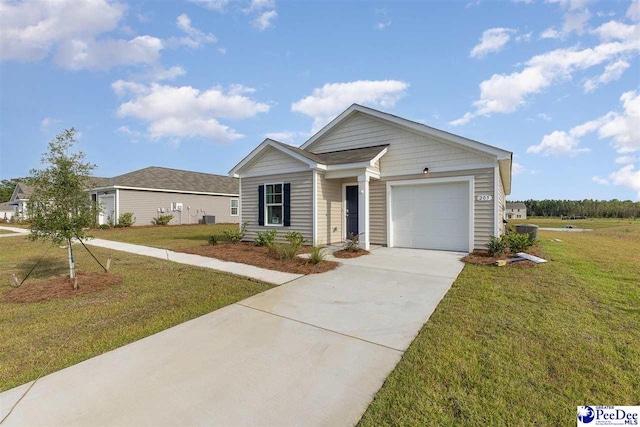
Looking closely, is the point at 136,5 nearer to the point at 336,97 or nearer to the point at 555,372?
the point at 336,97

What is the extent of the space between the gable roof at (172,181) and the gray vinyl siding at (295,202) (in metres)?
14.4

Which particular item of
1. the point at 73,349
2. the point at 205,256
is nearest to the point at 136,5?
the point at 205,256

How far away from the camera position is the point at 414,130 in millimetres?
9578

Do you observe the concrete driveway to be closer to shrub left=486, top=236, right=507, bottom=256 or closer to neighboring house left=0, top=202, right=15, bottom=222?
shrub left=486, top=236, right=507, bottom=256

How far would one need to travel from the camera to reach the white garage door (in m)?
8.98

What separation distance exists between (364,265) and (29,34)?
11.4 m

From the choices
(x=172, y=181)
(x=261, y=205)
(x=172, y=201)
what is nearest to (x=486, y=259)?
(x=261, y=205)

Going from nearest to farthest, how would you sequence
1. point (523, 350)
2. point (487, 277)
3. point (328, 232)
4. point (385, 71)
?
point (523, 350), point (487, 277), point (328, 232), point (385, 71)

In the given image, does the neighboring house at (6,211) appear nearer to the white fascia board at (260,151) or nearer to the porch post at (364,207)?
the white fascia board at (260,151)

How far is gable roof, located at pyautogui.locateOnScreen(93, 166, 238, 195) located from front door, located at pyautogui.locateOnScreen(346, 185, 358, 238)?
57.9ft

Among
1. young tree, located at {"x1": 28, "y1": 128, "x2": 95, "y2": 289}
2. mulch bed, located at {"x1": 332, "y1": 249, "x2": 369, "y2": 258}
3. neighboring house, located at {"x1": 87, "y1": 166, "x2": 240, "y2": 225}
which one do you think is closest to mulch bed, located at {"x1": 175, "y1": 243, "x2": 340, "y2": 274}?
mulch bed, located at {"x1": 332, "y1": 249, "x2": 369, "y2": 258}

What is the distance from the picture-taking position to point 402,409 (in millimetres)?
2090

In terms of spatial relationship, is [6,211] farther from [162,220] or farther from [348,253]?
[348,253]

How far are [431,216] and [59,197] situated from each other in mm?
9856
